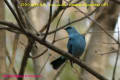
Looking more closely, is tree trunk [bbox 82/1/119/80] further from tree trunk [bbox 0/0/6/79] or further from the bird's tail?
tree trunk [bbox 0/0/6/79]

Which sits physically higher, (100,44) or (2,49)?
(2,49)

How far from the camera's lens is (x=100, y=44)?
562cm

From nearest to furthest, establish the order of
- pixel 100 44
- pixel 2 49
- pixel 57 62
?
1. pixel 2 49
2. pixel 57 62
3. pixel 100 44

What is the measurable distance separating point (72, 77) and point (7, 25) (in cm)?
524

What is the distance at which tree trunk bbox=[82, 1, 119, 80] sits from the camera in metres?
5.55

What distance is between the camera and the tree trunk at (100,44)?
5.55 m

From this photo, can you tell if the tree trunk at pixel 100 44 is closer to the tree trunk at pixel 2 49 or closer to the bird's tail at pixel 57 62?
the bird's tail at pixel 57 62

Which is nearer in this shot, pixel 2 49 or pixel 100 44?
pixel 2 49

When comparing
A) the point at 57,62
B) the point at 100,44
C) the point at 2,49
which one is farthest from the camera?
the point at 100,44

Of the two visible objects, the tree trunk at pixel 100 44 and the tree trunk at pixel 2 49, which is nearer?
the tree trunk at pixel 2 49

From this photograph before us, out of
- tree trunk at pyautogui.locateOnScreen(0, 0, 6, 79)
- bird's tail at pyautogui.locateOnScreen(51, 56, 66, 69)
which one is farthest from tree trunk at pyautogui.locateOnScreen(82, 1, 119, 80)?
tree trunk at pyautogui.locateOnScreen(0, 0, 6, 79)

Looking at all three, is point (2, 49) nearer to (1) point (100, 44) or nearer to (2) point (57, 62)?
(2) point (57, 62)

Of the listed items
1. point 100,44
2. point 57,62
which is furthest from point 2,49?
point 100,44

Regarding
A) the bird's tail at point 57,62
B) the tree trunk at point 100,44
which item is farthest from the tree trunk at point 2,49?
the tree trunk at point 100,44
